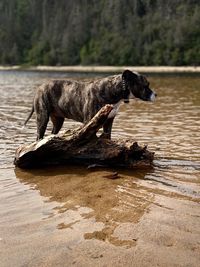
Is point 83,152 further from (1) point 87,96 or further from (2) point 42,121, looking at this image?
(2) point 42,121

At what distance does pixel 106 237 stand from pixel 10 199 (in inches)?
84.6

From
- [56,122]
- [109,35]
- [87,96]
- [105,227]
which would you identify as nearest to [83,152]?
[87,96]

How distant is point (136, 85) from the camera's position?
29.5 ft

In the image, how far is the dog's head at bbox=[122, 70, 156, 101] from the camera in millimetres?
8852

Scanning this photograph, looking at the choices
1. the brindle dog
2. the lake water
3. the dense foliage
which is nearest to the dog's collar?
the brindle dog

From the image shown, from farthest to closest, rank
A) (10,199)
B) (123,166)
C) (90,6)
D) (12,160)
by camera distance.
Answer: (90,6), (12,160), (123,166), (10,199)

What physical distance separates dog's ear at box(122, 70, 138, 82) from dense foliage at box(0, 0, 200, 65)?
343 ft

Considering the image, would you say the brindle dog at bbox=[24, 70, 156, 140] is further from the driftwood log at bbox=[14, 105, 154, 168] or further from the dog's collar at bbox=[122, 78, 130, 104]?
the driftwood log at bbox=[14, 105, 154, 168]

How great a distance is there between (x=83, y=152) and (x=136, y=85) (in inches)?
69.4

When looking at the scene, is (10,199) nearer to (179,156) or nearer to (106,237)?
(106,237)

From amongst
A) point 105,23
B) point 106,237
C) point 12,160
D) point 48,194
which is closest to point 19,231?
point 106,237

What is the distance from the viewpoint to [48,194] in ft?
22.3

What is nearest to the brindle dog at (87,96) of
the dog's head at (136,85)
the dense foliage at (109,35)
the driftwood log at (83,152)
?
the dog's head at (136,85)

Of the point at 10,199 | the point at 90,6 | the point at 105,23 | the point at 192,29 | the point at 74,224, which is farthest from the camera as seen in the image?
the point at 90,6
